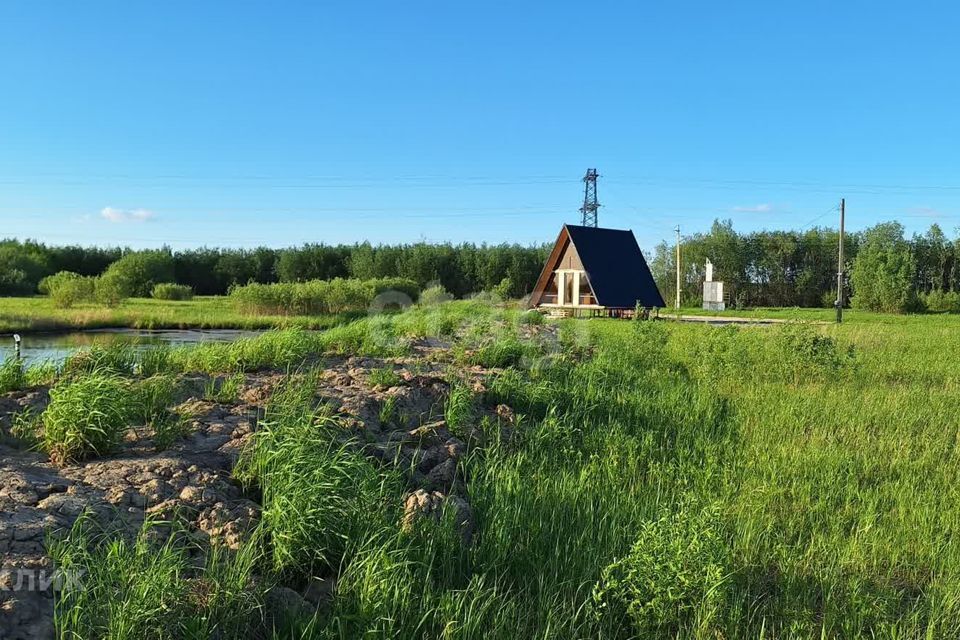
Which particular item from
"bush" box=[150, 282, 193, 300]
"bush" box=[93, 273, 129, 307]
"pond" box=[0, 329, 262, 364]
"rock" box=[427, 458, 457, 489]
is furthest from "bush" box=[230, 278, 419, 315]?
"rock" box=[427, 458, 457, 489]

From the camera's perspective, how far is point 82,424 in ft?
11.7

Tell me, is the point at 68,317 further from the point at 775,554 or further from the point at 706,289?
the point at 706,289

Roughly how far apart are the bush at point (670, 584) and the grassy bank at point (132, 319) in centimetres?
1837

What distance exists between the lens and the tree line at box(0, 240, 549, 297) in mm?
38781

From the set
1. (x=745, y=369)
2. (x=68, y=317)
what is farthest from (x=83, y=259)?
(x=745, y=369)

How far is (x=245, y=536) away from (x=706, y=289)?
108 feet

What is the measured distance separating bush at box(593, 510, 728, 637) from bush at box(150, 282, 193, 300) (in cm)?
3629

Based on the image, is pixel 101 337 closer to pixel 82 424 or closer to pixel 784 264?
pixel 82 424

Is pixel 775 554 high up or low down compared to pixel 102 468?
down

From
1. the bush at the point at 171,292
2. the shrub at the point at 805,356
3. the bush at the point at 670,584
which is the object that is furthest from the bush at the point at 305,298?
the bush at the point at 670,584

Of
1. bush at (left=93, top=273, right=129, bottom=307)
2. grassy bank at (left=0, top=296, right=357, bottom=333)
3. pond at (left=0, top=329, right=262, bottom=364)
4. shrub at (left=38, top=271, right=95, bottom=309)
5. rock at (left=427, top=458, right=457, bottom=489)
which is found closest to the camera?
rock at (left=427, top=458, right=457, bottom=489)

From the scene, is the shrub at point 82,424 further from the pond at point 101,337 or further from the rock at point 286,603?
the pond at point 101,337

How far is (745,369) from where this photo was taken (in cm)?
971

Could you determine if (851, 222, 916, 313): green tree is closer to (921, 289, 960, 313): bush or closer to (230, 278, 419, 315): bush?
(921, 289, 960, 313): bush
